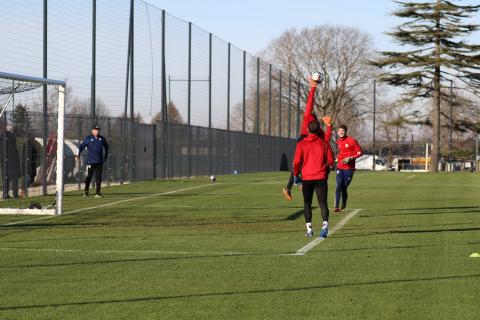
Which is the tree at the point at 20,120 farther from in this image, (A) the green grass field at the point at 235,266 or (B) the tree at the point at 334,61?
(B) the tree at the point at 334,61

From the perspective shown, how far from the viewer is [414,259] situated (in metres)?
11.5

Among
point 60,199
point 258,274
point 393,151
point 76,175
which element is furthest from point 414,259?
point 393,151

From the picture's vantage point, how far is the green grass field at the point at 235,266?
812 cm

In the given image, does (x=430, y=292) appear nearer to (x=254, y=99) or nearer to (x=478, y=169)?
(x=254, y=99)

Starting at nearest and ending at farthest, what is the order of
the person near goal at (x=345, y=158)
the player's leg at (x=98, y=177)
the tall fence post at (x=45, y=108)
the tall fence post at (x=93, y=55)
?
1. the person near goal at (x=345, y=158)
2. the player's leg at (x=98, y=177)
3. the tall fence post at (x=45, y=108)
4. the tall fence post at (x=93, y=55)

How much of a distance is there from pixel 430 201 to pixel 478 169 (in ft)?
157

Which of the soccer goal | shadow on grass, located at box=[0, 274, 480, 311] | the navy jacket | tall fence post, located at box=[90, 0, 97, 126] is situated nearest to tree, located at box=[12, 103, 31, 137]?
the soccer goal

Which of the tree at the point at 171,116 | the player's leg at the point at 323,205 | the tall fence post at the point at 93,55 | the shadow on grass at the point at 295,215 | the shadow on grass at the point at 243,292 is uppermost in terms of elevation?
the tall fence post at the point at 93,55

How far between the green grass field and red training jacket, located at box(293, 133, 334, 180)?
3.37 feet

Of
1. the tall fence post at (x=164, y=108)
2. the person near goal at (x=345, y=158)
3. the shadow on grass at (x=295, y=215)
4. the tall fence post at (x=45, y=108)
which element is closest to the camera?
the shadow on grass at (x=295, y=215)

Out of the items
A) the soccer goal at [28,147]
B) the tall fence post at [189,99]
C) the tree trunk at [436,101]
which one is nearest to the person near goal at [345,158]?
the soccer goal at [28,147]

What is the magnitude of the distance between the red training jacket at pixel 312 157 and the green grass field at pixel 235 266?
40.4 inches

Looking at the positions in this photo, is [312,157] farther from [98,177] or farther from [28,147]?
[28,147]

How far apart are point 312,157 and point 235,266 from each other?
150 inches
